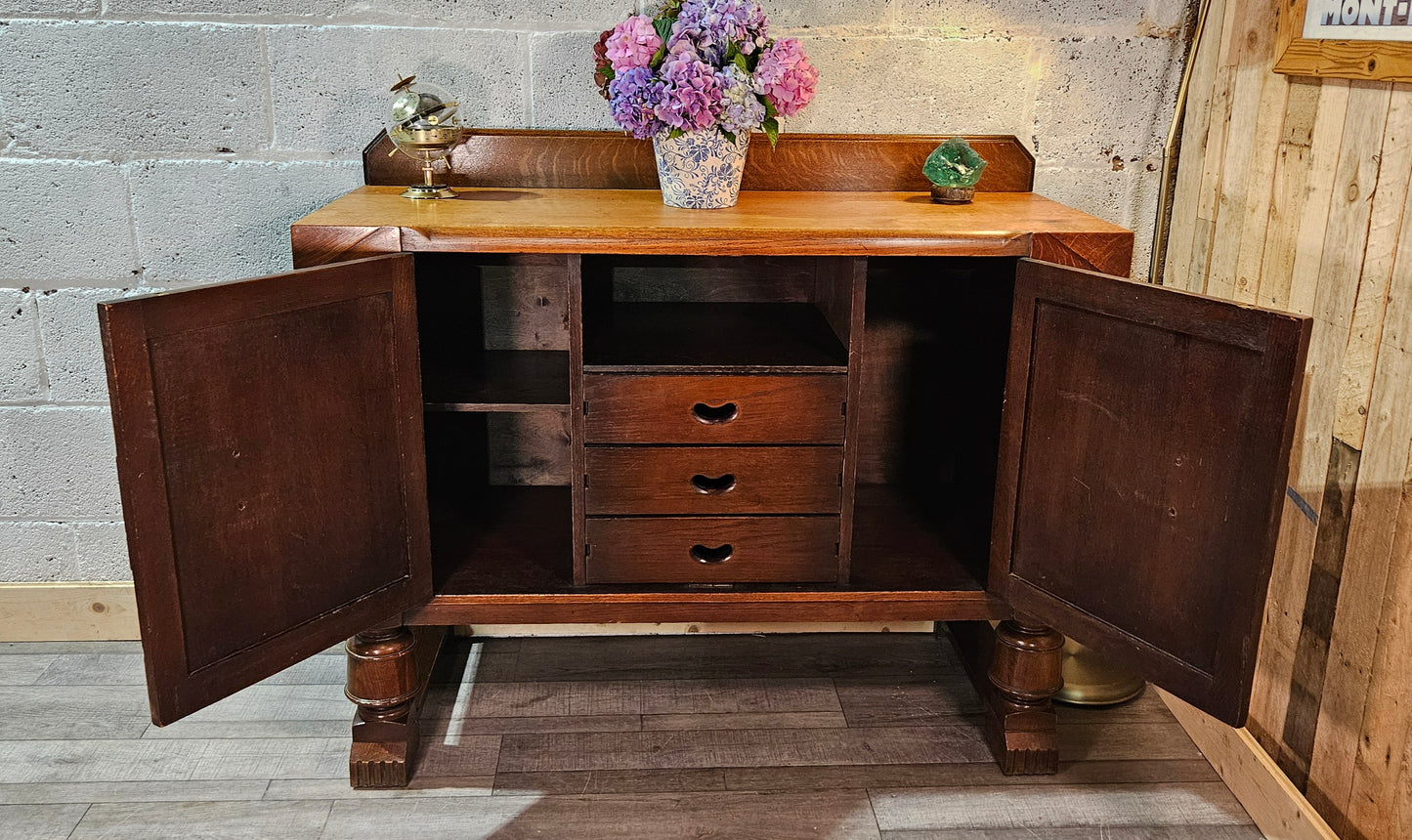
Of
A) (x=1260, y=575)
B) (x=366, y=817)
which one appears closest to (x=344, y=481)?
(x=366, y=817)

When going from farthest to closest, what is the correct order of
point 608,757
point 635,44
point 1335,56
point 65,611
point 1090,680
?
point 65,611, point 1090,680, point 608,757, point 635,44, point 1335,56

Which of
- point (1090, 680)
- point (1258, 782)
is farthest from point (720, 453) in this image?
point (1258, 782)

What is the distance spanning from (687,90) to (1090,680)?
1370 mm

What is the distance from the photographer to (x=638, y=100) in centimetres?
181

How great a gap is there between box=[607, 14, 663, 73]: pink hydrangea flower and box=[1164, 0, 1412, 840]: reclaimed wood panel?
1038 mm

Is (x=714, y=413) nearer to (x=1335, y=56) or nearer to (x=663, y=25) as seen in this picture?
(x=663, y=25)

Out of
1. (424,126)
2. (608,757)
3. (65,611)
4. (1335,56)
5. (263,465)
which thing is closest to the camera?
(263,465)

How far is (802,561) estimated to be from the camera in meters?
1.94

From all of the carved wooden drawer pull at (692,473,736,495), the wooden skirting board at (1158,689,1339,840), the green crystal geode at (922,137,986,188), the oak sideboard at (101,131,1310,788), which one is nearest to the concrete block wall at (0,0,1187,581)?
the oak sideboard at (101,131,1310,788)

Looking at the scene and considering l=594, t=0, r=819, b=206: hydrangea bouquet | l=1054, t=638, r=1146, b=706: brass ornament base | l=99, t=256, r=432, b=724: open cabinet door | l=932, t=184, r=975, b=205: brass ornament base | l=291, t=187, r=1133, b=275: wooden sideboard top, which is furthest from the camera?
l=1054, t=638, r=1146, b=706: brass ornament base

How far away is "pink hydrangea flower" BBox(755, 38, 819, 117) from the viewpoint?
6.01 ft

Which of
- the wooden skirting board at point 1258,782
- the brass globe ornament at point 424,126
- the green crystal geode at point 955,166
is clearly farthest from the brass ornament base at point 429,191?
the wooden skirting board at point 1258,782

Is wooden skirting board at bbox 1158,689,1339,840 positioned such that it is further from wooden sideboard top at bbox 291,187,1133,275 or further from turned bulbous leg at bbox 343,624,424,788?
turned bulbous leg at bbox 343,624,424,788

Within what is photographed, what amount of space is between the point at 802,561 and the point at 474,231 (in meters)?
0.78
